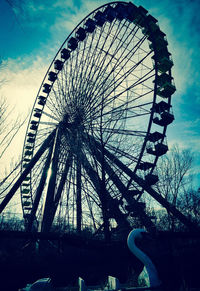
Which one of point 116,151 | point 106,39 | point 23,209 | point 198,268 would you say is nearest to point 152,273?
point 198,268

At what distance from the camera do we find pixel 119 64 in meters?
11.4

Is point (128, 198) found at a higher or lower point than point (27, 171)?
lower

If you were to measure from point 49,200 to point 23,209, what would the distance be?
10790 millimetres

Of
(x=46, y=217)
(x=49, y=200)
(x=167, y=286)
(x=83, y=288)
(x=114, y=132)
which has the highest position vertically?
(x=114, y=132)

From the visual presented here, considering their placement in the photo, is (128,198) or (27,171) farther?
(27,171)

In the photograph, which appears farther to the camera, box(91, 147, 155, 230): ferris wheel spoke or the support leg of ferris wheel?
the support leg of ferris wheel

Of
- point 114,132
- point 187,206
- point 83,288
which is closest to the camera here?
point 83,288

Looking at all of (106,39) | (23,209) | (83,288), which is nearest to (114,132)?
(106,39)

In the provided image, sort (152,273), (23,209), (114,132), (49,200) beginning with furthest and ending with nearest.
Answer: (23,209)
(114,132)
(49,200)
(152,273)

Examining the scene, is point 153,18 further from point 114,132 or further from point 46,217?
point 46,217

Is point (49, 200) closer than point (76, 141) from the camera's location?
Yes

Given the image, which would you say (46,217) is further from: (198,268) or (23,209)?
(23,209)

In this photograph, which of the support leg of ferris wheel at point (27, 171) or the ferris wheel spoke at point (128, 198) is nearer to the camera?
the ferris wheel spoke at point (128, 198)

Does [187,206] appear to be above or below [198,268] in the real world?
above
